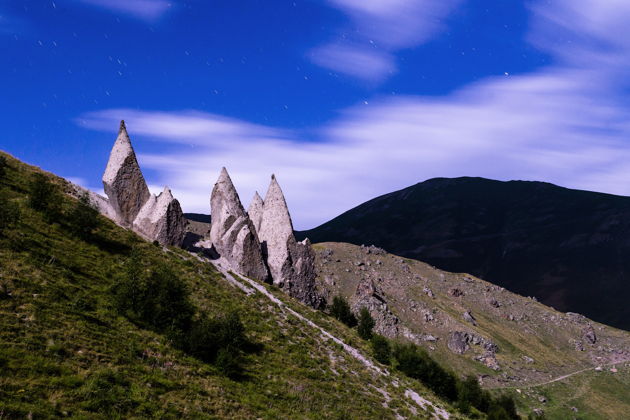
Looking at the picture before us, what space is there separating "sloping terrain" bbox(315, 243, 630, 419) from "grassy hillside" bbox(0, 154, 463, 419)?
6600 cm

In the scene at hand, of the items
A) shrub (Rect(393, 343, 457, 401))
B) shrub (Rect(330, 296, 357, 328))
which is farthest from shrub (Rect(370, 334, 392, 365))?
shrub (Rect(330, 296, 357, 328))

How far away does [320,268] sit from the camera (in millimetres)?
125625

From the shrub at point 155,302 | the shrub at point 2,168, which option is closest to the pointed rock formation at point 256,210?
the shrub at point 2,168

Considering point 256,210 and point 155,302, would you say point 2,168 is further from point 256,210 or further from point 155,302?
point 256,210

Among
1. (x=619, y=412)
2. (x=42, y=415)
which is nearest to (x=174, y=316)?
(x=42, y=415)

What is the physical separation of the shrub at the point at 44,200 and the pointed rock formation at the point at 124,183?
11.9 m

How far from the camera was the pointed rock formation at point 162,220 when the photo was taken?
152ft

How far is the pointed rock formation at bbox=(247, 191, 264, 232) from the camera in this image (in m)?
60.7

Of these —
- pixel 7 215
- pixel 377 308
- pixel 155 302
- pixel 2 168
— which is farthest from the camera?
pixel 377 308

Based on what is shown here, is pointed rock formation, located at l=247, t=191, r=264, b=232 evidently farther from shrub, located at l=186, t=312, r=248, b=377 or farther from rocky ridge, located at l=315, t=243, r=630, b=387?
rocky ridge, located at l=315, t=243, r=630, b=387

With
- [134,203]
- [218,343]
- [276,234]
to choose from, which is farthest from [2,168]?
[276,234]

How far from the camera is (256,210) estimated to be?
202 ft

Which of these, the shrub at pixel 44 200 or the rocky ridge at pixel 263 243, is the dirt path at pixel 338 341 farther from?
the shrub at pixel 44 200

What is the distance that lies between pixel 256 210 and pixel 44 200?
102 ft
